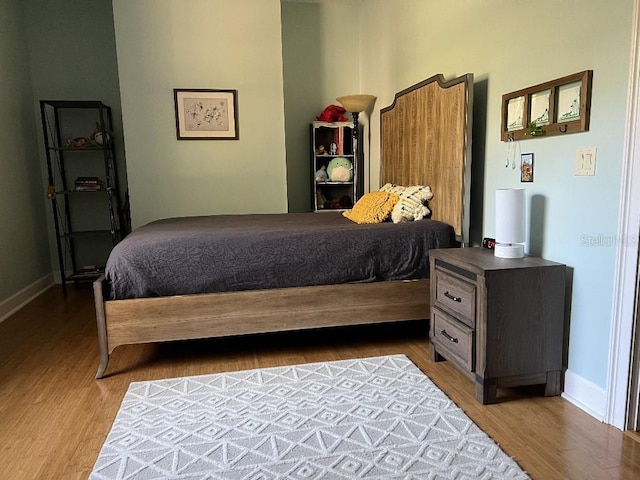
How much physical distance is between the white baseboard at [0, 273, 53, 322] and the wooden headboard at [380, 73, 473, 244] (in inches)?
128

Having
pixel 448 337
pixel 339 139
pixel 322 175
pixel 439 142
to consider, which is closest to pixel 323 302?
pixel 448 337

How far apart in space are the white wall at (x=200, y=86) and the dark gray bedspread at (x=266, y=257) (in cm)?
154

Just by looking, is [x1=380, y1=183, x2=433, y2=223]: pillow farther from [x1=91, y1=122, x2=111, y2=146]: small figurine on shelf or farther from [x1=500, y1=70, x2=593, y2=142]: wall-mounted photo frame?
[x1=91, y1=122, x2=111, y2=146]: small figurine on shelf

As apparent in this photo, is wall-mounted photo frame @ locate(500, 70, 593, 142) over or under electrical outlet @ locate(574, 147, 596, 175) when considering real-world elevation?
over

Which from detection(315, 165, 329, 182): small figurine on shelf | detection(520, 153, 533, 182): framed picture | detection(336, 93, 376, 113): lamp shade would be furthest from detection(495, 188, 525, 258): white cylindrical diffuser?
detection(315, 165, 329, 182): small figurine on shelf

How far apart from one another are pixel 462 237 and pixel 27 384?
2.49 m

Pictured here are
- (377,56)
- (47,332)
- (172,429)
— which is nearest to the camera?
(172,429)

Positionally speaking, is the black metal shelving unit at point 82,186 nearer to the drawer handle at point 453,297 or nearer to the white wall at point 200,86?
the white wall at point 200,86

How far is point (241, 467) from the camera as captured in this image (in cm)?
159

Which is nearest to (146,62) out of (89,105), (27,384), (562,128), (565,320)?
(89,105)

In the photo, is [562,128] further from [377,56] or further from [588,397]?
[377,56]

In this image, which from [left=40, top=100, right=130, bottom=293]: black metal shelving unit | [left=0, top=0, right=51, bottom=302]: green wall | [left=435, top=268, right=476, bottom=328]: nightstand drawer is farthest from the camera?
[left=40, top=100, right=130, bottom=293]: black metal shelving unit

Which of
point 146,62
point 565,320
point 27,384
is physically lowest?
point 27,384

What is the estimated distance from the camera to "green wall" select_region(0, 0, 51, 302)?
3.68 meters
